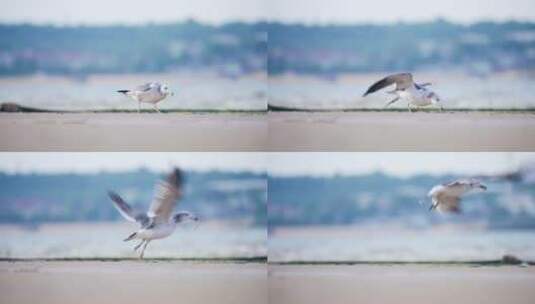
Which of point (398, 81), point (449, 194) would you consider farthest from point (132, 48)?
point (449, 194)

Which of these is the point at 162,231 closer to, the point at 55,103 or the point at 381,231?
the point at 55,103

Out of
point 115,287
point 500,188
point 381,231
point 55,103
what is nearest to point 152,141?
point 55,103

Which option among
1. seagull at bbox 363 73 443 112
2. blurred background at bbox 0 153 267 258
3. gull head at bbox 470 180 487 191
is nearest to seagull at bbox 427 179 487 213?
gull head at bbox 470 180 487 191

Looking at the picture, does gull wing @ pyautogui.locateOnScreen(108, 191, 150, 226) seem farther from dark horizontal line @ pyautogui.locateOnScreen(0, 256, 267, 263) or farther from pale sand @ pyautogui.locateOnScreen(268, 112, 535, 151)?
pale sand @ pyautogui.locateOnScreen(268, 112, 535, 151)

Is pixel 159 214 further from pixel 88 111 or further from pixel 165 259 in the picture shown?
pixel 88 111

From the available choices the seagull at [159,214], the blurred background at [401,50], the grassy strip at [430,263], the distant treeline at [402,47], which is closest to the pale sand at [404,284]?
the grassy strip at [430,263]

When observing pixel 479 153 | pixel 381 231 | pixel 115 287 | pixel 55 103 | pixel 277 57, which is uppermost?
pixel 277 57
